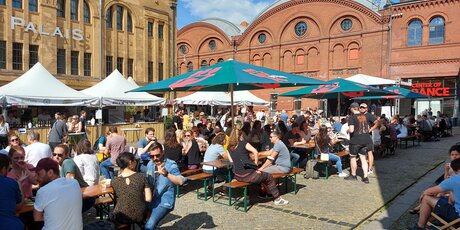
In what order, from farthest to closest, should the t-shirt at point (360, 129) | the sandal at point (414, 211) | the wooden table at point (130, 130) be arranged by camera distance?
the wooden table at point (130, 130) → the t-shirt at point (360, 129) → the sandal at point (414, 211)

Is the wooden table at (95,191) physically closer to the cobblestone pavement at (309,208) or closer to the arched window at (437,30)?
the cobblestone pavement at (309,208)

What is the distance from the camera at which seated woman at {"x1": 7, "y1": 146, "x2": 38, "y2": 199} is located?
4.84 meters

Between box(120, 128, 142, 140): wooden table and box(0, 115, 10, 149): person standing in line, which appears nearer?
box(0, 115, 10, 149): person standing in line

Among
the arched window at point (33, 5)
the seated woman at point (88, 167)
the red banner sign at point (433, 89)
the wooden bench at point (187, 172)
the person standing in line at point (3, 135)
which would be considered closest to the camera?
the seated woman at point (88, 167)

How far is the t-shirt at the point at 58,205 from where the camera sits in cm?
359

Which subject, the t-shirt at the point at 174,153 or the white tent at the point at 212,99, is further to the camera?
the white tent at the point at 212,99

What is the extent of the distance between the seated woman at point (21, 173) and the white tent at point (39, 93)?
802cm

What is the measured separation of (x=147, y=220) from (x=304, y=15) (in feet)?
113

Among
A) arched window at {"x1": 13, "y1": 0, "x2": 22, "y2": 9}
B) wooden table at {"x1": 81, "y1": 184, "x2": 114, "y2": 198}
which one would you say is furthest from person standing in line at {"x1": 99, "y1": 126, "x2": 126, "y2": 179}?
arched window at {"x1": 13, "y1": 0, "x2": 22, "y2": 9}

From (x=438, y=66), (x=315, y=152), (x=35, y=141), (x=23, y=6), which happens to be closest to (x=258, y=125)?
(x=315, y=152)

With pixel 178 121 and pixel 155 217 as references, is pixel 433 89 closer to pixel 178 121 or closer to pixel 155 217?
pixel 178 121

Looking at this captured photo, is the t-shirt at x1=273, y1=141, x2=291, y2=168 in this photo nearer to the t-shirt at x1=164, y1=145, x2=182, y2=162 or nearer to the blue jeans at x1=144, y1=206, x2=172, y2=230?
the t-shirt at x1=164, y1=145, x2=182, y2=162

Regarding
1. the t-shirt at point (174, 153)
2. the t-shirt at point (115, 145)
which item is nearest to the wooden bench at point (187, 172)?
the t-shirt at point (174, 153)

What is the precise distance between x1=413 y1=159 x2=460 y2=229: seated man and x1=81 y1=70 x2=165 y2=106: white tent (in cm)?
1265
